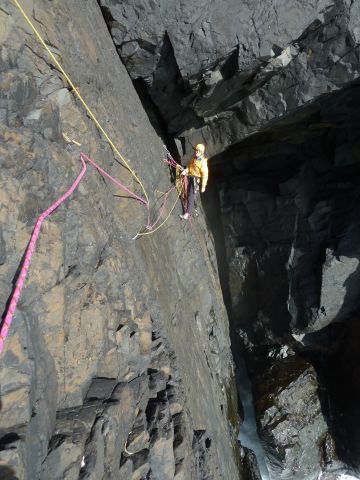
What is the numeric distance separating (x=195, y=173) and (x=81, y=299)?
635 centimetres

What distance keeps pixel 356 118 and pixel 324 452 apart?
477 inches

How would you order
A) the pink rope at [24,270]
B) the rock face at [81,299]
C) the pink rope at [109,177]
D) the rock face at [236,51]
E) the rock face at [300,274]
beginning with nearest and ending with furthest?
the pink rope at [24,270]
the rock face at [81,299]
the pink rope at [109,177]
the rock face at [236,51]
the rock face at [300,274]

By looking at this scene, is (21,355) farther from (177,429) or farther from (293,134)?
(293,134)

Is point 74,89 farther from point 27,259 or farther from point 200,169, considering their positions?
point 200,169

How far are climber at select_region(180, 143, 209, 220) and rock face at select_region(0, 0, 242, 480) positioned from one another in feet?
7.29

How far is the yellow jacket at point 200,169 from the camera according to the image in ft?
33.1

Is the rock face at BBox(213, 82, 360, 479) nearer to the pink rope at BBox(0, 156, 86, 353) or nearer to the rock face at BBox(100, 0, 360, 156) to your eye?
the rock face at BBox(100, 0, 360, 156)

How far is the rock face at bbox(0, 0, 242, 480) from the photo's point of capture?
3855 millimetres

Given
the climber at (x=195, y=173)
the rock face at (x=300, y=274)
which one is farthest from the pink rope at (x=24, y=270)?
the rock face at (x=300, y=274)

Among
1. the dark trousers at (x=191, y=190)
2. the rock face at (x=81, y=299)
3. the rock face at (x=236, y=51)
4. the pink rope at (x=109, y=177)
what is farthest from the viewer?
the dark trousers at (x=191, y=190)

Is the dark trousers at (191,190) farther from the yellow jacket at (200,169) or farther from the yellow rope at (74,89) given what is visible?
the yellow rope at (74,89)

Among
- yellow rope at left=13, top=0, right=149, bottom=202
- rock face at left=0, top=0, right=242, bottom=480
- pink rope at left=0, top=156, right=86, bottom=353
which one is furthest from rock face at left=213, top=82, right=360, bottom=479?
pink rope at left=0, top=156, right=86, bottom=353

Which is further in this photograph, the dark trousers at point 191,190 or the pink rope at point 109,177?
the dark trousers at point 191,190

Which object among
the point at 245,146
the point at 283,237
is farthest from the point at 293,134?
the point at 283,237
